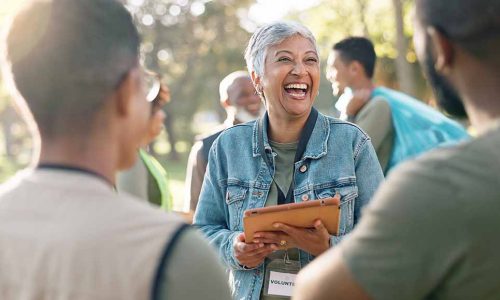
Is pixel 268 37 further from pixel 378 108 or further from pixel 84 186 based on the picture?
pixel 378 108

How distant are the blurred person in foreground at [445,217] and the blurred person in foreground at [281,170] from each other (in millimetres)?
1404

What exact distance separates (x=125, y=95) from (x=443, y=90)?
2.56 ft

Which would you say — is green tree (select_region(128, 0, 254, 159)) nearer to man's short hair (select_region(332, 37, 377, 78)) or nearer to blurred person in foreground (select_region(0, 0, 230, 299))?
man's short hair (select_region(332, 37, 377, 78))

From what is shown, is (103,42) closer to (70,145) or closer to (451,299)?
(70,145)

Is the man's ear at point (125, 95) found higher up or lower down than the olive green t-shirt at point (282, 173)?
higher up

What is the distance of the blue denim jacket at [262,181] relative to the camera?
3.43 metres

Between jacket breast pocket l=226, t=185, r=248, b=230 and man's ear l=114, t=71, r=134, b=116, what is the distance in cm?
171

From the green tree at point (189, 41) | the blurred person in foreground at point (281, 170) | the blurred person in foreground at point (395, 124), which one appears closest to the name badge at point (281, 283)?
the blurred person in foreground at point (281, 170)

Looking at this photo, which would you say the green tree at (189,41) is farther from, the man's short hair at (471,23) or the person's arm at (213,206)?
the man's short hair at (471,23)

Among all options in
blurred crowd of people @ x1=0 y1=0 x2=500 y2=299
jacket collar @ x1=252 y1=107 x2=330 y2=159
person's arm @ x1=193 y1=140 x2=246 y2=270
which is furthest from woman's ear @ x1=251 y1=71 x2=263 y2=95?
blurred crowd of people @ x1=0 y1=0 x2=500 y2=299

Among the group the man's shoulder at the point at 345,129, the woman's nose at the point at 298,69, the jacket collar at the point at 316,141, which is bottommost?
the jacket collar at the point at 316,141

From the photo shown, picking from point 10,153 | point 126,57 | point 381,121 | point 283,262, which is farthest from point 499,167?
point 10,153

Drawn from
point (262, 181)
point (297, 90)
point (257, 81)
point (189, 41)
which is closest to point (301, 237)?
point (262, 181)

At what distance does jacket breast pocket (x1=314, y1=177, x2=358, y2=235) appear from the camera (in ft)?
11.2
